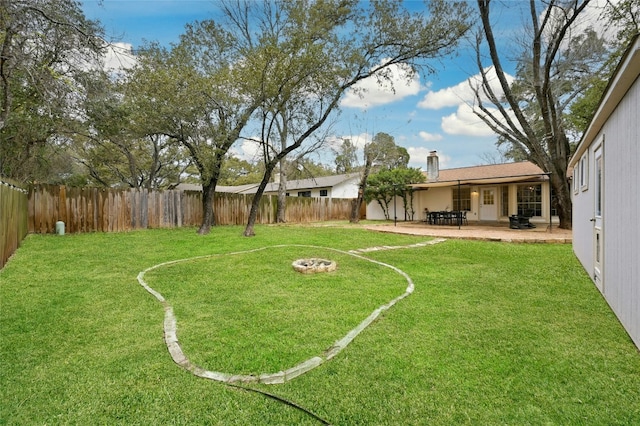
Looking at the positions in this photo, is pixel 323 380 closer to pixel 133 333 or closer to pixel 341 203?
pixel 133 333

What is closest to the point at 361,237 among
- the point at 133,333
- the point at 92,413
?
the point at 133,333

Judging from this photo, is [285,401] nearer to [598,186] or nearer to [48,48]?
[598,186]

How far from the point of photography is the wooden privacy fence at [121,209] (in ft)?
31.1

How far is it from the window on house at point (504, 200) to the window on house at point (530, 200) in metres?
0.53

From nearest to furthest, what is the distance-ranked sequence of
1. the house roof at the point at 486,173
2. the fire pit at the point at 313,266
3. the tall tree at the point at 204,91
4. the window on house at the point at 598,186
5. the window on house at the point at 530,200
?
the window on house at the point at 598,186, the fire pit at the point at 313,266, the tall tree at the point at 204,91, the window on house at the point at 530,200, the house roof at the point at 486,173

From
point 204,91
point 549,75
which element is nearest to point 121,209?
point 204,91

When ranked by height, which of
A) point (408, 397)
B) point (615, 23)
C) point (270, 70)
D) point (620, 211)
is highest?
point (615, 23)

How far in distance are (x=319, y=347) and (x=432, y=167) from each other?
17838mm

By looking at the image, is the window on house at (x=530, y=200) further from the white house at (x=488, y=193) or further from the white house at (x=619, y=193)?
the white house at (x=619, y=193)

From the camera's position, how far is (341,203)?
21.3 metres

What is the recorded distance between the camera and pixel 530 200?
1459 cm

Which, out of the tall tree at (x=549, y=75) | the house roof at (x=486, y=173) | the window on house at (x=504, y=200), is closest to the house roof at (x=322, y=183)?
the house roof at (x=486, y=173)

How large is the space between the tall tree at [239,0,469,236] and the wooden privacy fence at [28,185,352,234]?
14.4 ft

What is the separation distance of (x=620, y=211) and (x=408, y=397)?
10.8 ft
